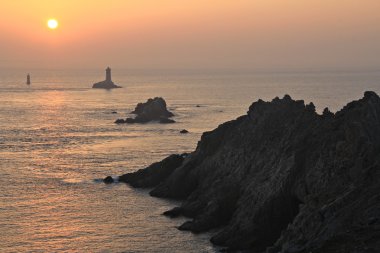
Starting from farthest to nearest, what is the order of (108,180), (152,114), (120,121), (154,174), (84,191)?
(152,114), (120,121), (108,180), (154,174), (84,191)

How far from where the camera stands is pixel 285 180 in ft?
169

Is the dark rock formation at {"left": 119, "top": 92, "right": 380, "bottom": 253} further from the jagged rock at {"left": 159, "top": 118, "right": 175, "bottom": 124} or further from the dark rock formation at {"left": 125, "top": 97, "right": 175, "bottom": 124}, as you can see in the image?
the dark rock formation at {"left": 125, "top": 97, "right": 175, "bottom": 124}

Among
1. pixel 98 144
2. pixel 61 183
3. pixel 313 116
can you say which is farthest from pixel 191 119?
pixel 313 116

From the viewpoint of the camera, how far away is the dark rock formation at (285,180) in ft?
128

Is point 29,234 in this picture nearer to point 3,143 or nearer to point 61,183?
point 61,183

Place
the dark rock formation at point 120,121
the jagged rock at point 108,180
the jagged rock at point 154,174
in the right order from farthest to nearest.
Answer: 1. the dark rock formation at point 120,121
2. the jagged rock at point 108,180
3. the jagged rock at point 154,174

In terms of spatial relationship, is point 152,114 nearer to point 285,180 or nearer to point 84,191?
point 84,191

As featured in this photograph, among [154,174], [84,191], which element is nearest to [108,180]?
[84,191]

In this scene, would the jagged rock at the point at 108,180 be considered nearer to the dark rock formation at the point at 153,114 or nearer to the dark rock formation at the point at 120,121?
the dark rock formation at the point at 153,114

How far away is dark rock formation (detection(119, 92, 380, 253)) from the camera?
128 ft

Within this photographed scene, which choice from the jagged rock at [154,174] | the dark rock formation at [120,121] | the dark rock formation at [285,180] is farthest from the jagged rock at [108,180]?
the dark rock formation at [120,121]

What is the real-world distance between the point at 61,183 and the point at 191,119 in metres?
77.9

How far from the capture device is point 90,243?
51.0 meters

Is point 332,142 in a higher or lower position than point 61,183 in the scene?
higher
